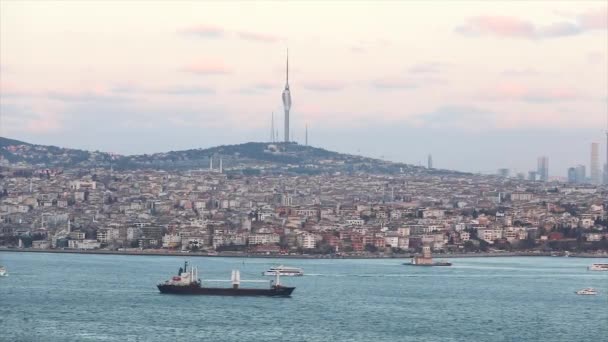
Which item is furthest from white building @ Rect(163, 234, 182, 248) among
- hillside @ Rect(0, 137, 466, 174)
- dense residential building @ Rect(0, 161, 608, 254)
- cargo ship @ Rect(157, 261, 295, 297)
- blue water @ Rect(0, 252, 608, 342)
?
hillside @ Rect(0, 137, 466, 174)

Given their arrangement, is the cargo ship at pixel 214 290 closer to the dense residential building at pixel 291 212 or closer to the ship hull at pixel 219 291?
the ship hull at pixel 219 291

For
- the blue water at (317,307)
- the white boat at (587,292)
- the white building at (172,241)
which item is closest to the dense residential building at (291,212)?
the white building at (172,241)

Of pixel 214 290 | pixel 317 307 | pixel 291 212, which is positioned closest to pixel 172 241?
pixel 291 212

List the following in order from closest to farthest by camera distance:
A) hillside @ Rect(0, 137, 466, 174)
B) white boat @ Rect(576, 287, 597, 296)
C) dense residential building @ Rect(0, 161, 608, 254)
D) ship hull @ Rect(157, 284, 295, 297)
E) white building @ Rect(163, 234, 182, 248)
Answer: ship hull @ Rect(157, 284, 295, 297) → white boat @ Rect(576, 287, 597, 296) → white building @ Rect(163, 234, 182, 248) → dense residential building @ Rect(0, 161, 608, 254) → hillside @ Rect(0, 137, 466, 174)

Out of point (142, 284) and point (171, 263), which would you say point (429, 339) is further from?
point (171, 263)

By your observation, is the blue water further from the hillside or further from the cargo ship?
the hillside

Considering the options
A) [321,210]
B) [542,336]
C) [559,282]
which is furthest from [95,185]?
[542,336]
